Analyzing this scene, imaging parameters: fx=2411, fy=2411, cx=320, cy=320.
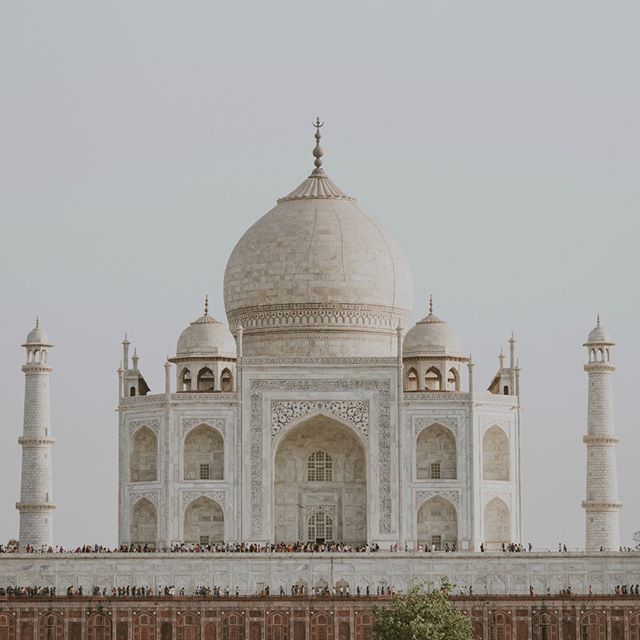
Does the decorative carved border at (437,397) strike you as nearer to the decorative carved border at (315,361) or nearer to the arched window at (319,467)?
the decorative carved border at (315,361)

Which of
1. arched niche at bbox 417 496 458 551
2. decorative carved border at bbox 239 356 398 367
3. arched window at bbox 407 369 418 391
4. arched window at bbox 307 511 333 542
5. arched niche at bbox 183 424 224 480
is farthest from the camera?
arched window at bbox 407 369 418 391

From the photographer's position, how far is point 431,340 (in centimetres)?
5772

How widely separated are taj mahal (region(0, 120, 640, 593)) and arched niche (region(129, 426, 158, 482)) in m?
0.05

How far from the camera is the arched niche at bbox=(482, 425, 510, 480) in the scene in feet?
188

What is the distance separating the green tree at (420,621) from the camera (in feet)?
152

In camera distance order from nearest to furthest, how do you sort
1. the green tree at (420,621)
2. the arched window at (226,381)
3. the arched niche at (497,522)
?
the green tree at (420,621) → the arched niche at (497,522) → the arched window at (226,381)

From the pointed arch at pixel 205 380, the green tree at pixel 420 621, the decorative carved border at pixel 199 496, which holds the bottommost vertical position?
the green tree at pixel 420 621

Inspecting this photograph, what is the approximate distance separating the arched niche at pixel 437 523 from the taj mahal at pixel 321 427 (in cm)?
3

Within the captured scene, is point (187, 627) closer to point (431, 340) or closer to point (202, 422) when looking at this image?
point (202, 422)

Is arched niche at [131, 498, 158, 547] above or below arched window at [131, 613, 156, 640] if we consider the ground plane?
above

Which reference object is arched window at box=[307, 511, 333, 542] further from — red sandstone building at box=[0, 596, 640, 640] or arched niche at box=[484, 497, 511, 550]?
red sandstone building at box=[0, 596, 640, 640]

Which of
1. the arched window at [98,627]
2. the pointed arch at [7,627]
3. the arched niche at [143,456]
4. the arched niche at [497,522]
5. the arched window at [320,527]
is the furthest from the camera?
the arched window at [320,527]

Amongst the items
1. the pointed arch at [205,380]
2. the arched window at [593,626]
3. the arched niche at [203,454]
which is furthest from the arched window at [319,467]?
the arched window at [593,626]

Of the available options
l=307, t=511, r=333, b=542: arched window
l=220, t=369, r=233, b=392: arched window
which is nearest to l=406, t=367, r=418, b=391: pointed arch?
l=307, t=511, r=333, b=542: arched window
